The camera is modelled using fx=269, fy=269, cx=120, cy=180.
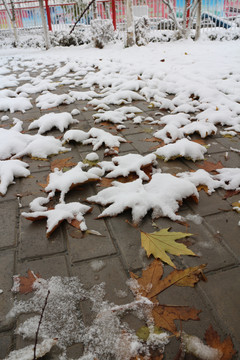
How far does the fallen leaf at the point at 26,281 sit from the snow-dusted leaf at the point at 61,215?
269mm

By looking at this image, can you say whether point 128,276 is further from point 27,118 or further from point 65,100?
point 65,100

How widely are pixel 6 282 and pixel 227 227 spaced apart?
1.23 metres

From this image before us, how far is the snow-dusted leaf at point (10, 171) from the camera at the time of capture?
2004 millimetres

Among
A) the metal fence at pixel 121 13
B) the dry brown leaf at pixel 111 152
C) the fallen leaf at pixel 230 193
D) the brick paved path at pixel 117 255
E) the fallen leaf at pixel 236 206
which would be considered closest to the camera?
the brick paved path at pixel 117 255

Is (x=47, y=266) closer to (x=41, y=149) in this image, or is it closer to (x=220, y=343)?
(x=220, y=343)

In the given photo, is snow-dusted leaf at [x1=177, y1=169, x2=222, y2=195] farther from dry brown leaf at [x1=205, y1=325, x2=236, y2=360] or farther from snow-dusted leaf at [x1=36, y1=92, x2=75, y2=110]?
snow-dusted leaf at [x1=36, y1=92, x2=75, y2=110]

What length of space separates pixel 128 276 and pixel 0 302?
1.94 feet

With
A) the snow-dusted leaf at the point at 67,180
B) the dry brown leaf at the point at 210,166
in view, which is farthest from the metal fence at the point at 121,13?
the snow-dusted leaf at the point at 67,180

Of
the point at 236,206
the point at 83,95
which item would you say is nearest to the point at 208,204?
the point at 236,206

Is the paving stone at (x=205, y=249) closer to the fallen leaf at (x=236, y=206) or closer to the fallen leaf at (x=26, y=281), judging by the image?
the fallen leaf at (x=236, y=206)

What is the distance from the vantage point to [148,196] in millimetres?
1717

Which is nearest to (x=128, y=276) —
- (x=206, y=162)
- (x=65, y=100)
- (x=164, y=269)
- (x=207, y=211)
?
(x=164, y=269)

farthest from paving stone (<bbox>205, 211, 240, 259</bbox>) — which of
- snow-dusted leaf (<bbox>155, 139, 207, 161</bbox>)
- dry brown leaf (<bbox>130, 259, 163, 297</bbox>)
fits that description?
snow-dusted leaf (<bbox>155, 139, 207, 161</bbox>)

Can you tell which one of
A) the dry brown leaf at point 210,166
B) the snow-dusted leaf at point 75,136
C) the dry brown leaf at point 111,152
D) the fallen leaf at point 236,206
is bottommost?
the fallen leaf at point 236,206
